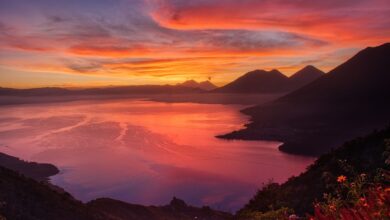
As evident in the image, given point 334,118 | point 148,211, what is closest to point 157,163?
point 148,211

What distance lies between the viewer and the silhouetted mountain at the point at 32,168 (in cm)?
8525

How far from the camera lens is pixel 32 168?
88875 millimetres

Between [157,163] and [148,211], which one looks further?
[157,163]

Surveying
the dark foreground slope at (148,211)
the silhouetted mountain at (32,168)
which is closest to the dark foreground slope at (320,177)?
the dark foreground slope at (148,211)

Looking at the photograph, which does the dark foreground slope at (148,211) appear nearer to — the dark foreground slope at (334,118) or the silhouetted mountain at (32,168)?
the silhouetted mountain at (32,168)

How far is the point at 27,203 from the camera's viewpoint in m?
31.2

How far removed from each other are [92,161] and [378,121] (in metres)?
101

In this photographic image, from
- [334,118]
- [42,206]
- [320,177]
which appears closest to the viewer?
[320,177]

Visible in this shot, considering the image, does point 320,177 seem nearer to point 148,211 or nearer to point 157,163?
point 148,211

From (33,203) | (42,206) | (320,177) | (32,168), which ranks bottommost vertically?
(32,168)

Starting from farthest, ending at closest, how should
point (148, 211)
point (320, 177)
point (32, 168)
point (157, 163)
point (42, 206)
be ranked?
point (157, 163) < point (32, 168) < point (148, 211) < point (42, 206) < point (320, 177)

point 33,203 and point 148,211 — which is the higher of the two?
point 33,203

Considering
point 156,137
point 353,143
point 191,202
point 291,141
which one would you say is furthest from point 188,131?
point 353,143

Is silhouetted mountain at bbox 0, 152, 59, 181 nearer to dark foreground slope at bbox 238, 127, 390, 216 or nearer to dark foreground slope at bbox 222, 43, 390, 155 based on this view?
dark foreground slope at bbox 222, 43, 390, 155
